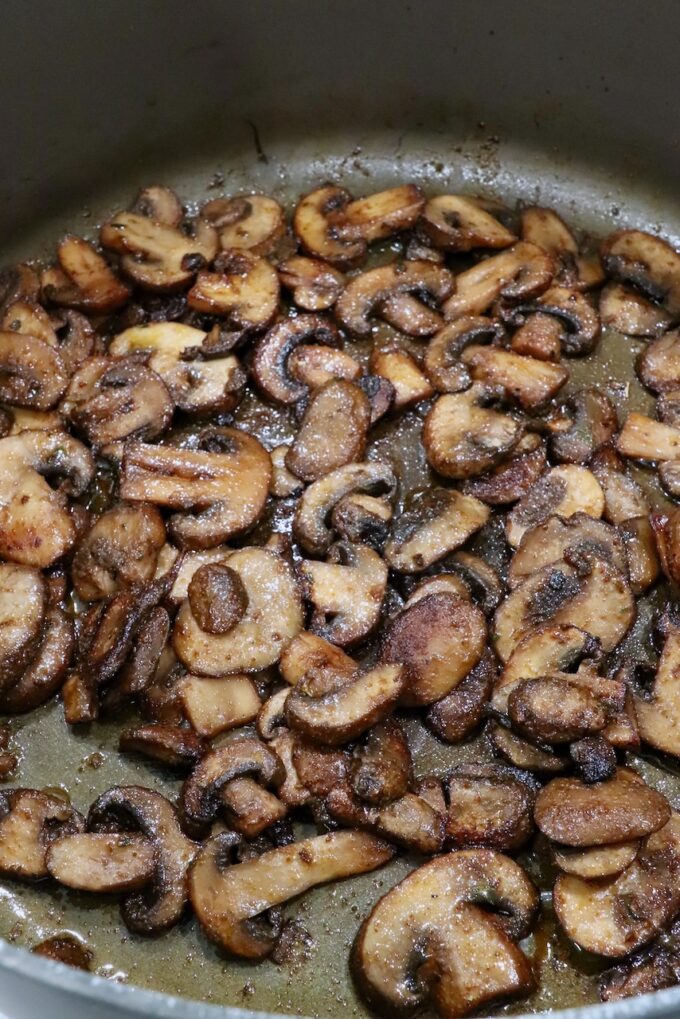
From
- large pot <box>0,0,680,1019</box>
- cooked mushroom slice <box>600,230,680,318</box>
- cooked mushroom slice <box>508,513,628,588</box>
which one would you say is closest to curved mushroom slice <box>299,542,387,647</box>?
cooked mushroom slice <box>508,513,628,588</box>

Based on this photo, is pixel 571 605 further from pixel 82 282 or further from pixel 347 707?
pixel 82 282

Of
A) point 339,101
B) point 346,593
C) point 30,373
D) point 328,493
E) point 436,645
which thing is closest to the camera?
point 436,645

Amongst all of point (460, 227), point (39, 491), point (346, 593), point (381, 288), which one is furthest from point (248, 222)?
point (346, 593)

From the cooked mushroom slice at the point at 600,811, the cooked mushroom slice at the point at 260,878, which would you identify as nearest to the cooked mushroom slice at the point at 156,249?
the cooked mushroom slice at the point at 260,878

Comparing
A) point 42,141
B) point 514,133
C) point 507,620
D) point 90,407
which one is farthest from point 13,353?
point 514,133

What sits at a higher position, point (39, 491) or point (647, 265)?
point (647, 265)

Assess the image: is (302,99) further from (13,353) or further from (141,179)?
(13,353)

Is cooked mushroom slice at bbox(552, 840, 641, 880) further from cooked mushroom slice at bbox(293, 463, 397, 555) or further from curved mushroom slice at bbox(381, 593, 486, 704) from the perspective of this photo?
cooked mushroom slice at bbox(293, 463, 397, 555)
